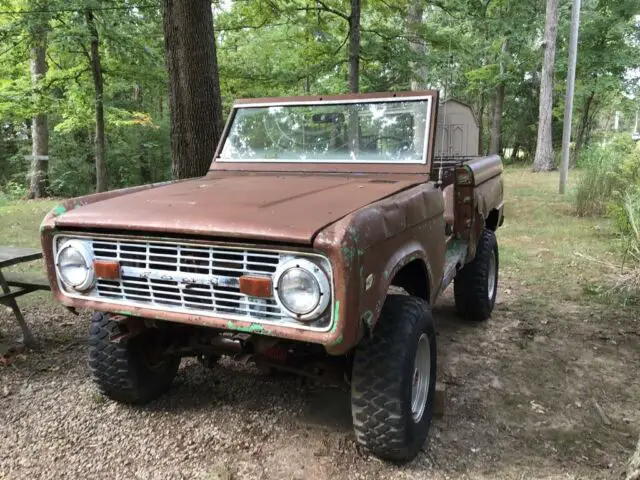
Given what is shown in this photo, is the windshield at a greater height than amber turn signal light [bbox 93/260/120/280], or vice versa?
the windshield

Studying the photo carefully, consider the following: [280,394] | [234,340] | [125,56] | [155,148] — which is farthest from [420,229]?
[155,148]

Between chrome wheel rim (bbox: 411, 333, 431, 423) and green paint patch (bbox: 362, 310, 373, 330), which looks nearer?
green paint patch (bbox: 362, 310, 373, 330)

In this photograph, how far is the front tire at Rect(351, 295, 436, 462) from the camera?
2.50 metres

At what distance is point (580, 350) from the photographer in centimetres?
422

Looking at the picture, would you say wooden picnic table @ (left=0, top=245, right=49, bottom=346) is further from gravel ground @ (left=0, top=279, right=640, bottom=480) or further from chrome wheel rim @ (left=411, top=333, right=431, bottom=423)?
chrome wheel rim @ (left=411, top=333, right=431, bottom=423)

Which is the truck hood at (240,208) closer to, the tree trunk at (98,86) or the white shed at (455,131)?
the white shed at (455,131)

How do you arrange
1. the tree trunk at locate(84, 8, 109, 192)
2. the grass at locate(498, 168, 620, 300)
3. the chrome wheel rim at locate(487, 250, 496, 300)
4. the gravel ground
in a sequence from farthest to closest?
the tree trunk at locate(84, 8, 109, 192) < the grass at locate(498, 168, 620, 300) < the chrome wheel rim at locate(487, 250, 496, 300) < the gravel ground

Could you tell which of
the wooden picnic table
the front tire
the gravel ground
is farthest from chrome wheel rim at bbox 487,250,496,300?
the wooden picnic table

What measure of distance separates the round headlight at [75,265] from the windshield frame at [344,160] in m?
1.62

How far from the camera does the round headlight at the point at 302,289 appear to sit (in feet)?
6.95

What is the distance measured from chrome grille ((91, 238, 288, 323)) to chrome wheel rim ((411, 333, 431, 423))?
0.95 metres

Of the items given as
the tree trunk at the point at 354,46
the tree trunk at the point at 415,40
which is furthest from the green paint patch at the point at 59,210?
the tree trunk at the point at 415,40

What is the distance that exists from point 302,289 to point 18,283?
3.24 m

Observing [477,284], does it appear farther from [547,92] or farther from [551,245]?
[547,92]
